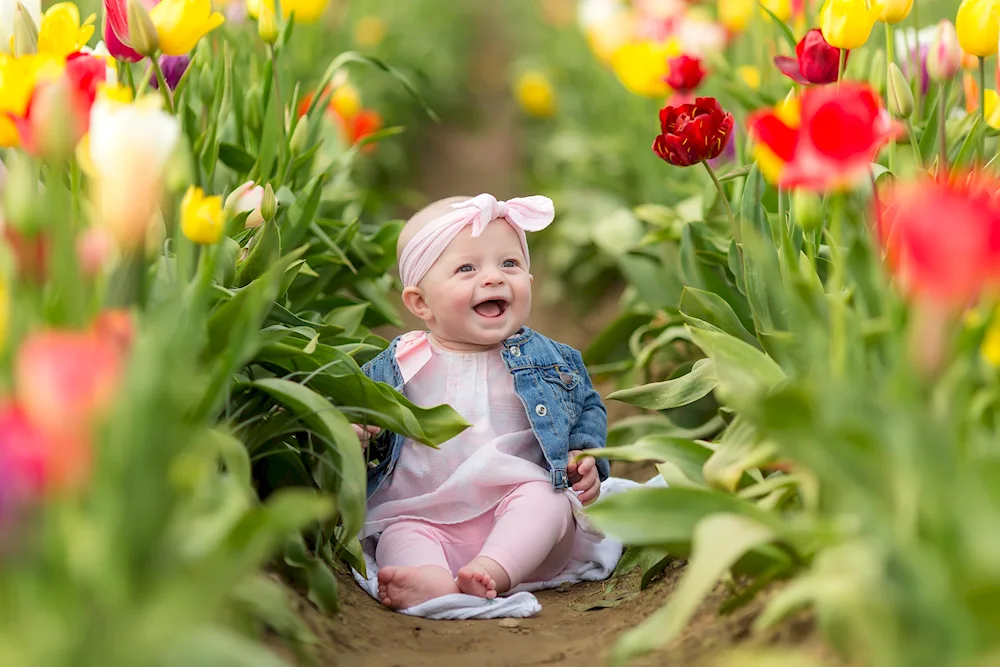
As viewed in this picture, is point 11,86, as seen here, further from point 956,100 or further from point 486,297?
point 956,100

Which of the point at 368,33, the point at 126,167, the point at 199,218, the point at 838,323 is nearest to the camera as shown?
the point at 126,167

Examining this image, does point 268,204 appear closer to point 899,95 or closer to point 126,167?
point 126,167

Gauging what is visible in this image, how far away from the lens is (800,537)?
1461mm

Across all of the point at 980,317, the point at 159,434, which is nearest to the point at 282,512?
the point at 159,434

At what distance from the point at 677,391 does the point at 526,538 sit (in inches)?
16.4

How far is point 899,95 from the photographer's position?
222 centimetres

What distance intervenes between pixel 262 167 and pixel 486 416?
893 mm

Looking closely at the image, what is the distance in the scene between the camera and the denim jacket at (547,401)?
7.73ft

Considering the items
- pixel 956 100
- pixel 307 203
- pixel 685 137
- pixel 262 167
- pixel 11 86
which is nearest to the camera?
pixel 11 86

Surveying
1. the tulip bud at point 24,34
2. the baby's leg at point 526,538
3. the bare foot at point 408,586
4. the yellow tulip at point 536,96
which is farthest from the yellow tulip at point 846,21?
the yellow tulip at point 536,96

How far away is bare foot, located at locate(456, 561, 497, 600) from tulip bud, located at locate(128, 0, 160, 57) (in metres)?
1.07

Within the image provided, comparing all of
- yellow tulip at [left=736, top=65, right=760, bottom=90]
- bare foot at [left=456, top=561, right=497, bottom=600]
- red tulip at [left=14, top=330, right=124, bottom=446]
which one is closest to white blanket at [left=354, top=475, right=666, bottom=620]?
bare foot at [left=456, top=561, right=497, bottom=600]

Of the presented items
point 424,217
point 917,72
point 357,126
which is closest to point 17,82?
point 424,217

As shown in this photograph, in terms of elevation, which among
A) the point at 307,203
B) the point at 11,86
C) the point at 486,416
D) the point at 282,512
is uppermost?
the point at 11,86
